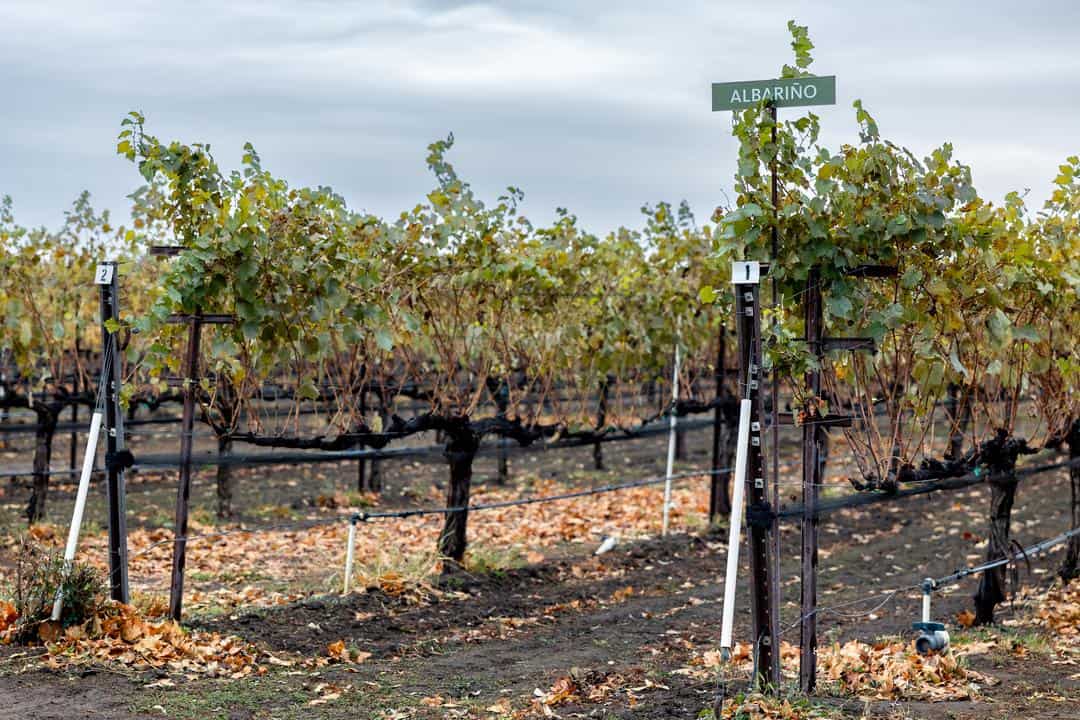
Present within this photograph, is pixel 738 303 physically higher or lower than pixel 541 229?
lower

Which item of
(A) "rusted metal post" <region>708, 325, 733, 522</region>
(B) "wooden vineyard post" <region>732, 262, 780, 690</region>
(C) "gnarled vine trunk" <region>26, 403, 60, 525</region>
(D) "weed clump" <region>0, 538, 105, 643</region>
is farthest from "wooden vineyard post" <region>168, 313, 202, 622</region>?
(A) "rusted metal post" <region>708, 325, 733, 522</region>

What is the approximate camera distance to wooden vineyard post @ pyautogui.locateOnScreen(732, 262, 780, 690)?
20.1 ft

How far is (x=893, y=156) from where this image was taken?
6.47m

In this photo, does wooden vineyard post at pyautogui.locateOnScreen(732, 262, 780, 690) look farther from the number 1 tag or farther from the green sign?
the green sign

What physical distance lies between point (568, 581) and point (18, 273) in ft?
21.8

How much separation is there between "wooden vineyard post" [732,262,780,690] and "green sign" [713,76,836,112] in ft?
3.14

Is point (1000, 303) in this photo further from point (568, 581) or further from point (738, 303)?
point (568, 581)

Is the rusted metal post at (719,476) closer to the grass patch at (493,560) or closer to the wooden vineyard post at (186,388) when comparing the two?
the grass patch at (493,560)

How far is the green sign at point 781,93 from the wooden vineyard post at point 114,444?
420cm

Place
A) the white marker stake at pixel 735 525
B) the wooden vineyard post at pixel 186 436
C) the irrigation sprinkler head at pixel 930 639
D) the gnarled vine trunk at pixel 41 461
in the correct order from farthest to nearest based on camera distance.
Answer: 1. the gnarled vine trunk at pixel 41 461
2. the wooden vineyard post at pixel 186 436
3. the irrigation sprinkler head at pixel 930 639
4. the white marker stake at pixel 735 525

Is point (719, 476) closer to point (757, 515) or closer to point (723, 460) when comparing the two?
point (723, 460)

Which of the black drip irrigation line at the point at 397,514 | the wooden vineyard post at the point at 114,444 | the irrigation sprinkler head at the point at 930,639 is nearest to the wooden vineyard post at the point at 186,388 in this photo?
the black drip irrigation line at the point at 397,514

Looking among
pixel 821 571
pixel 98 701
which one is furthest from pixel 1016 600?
pixel 98 701

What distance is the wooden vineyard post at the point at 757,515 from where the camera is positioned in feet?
20.1
